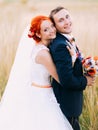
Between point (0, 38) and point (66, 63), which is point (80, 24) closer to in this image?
point (0, 38)

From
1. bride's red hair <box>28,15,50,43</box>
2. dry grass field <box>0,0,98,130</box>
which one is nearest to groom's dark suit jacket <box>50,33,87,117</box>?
bride's red hair <box>28,15,50,43</box>

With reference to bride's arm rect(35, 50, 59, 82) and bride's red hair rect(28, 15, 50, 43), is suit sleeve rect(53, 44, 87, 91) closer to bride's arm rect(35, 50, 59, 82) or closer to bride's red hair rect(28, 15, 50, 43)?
bride's arm rect(35, 50, 59, 82)

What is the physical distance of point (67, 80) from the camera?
2.59 meters

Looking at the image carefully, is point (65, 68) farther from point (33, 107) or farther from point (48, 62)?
point (33, 107)

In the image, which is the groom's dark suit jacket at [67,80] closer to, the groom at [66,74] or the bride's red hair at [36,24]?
the groom at [66,74]

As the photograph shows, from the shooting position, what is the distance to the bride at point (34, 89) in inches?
106

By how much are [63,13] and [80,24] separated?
164 centimetres

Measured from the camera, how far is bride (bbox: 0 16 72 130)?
2.69 meters

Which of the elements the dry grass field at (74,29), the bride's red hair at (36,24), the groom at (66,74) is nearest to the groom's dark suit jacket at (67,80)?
the groom at (66,74)

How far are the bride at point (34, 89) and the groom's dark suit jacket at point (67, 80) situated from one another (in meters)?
0.06

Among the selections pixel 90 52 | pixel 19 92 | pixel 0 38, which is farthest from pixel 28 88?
pixel 0 38

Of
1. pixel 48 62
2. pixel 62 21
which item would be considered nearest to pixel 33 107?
pixel 48 62

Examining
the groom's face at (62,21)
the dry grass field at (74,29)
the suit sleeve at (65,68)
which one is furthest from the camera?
the dry grass field at (74,29)

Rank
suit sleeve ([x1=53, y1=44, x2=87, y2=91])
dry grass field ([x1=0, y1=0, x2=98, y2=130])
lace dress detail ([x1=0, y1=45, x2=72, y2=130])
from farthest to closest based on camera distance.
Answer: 1. dry grass field ([x1=0, y1=0, x2=98, y2=130])
2. lace dress detail ([x1=0, y1=45, x2=72, y2=130])
3. suit sleeve ([x1=53, y1=44, x2=87, y2=91])
